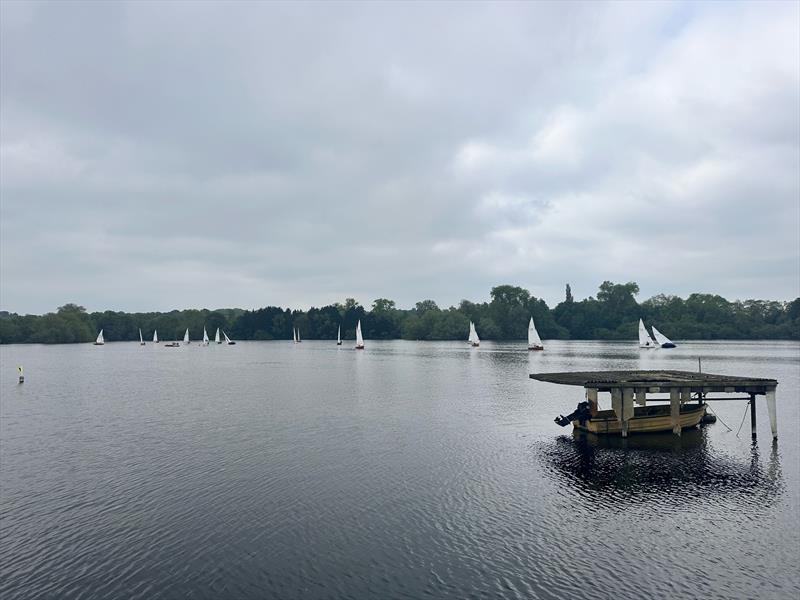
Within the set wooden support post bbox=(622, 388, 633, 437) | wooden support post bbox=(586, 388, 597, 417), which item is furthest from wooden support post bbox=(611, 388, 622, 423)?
wooden support post bbox=(586, 388, 597, 417)

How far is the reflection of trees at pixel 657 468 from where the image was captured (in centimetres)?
2752

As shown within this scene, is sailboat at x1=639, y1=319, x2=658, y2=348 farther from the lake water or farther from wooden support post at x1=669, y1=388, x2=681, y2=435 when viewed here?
wooden support post at x1=669, y1=388, x2=681, y2=435

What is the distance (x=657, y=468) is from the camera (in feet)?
104

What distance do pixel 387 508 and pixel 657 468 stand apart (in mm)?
18472

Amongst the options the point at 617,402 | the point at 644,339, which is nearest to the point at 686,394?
the point at 617,402

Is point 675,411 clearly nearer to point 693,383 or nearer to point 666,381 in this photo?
point 666,381

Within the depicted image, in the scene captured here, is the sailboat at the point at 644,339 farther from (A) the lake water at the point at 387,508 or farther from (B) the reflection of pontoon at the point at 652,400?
(B) the reflection of pontoon at the point at 652,400

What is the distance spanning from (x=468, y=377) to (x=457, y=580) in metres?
70.1

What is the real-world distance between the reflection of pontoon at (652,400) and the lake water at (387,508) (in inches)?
57.2

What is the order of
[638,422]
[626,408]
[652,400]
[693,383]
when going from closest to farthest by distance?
[693,383] → [626,408] → [652,400] → [638,422]

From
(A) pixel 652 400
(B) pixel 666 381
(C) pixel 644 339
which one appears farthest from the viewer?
(C) pixel 644 339

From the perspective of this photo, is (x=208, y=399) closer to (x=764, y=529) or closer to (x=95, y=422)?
(x=95, y=422)

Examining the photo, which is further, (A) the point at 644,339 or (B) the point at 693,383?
(A) the point at 644,339

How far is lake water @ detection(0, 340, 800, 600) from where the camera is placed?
17.8 m
